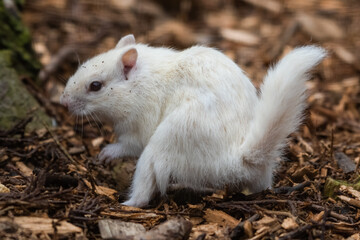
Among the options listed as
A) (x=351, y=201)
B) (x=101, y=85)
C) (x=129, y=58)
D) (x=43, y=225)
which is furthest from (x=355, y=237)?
(x=101, y=85)

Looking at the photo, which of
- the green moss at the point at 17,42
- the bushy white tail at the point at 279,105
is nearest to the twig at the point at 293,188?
the bushy white tail at the point at 279,105

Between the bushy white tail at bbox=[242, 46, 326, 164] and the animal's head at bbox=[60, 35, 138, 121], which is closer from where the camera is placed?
the bushy white tail at bbox=[242, 46, 326, 164]

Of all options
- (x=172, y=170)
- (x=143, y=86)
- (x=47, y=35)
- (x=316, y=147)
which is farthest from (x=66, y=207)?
(x=47, y=35)

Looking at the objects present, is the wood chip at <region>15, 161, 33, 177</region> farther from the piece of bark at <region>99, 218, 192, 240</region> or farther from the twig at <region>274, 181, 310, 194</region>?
the twig at <region>274, 181, 310, 194</region>

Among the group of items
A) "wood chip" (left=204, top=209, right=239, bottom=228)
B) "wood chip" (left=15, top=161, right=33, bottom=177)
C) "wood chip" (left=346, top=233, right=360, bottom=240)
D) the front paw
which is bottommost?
"wood chip" (left=346, top=233, right=360, bottom=240)

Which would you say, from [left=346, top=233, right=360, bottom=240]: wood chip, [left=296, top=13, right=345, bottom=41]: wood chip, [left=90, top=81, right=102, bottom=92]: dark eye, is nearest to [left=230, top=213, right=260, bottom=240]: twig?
[left=346, top=233, right=360, bottom=240]: wood chip

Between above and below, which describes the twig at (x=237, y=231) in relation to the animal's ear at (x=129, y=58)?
below

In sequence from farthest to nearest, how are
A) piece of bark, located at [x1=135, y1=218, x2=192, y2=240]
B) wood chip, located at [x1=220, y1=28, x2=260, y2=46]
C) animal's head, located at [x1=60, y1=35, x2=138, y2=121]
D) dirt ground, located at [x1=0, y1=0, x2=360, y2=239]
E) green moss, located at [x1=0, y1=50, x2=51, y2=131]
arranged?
wood chip, located at [x1=220, y1=28, x2=260, y2=46]
green moss, located at [x1=0, y1=50, x2=51, y2=131]
animal's head, located at [x1=60, y1=35, x2=138, y2=121]
dirt ground, located at [x1=0, y1=0, x2=360, y2=239]
piece of bark, located at [x1=135, y1=218, x2=192, y2=240]

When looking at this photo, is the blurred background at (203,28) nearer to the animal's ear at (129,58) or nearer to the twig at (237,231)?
the animal's ear at (129,58)
